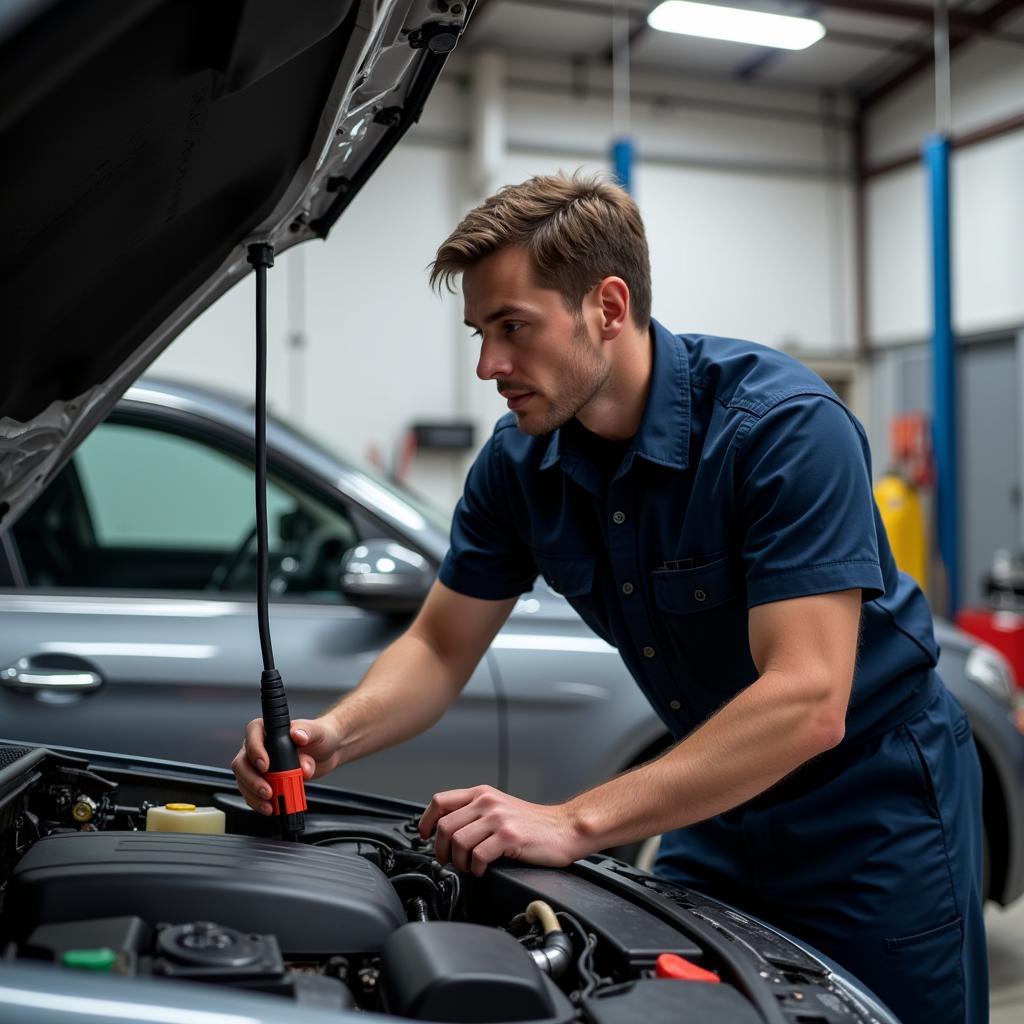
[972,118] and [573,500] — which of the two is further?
[972,118]

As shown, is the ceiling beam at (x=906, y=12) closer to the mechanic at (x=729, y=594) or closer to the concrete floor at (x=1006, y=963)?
the concrete floor at (x=1006, y=963)

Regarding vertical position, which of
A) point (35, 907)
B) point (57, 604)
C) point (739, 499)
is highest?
point (739, 499)

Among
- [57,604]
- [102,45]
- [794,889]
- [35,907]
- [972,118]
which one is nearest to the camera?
[102,45]

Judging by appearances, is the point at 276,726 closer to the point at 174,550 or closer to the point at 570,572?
the point at 570,572

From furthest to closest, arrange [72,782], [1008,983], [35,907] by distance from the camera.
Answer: [1008,983] < [72,782] < [35,907]

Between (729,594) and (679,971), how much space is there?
57 centimetres

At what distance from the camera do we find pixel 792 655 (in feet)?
4.31

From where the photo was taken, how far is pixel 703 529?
1499 millimetres

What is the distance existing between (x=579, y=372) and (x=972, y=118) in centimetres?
925

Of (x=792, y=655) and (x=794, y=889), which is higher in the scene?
(x=792, y=655)

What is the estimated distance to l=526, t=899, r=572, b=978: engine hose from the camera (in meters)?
1.07

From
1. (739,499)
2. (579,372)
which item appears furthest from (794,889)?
(579,372)

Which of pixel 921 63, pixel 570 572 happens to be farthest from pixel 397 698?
pixel 921 63

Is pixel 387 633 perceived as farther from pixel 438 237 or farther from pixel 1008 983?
pixel 438 237
